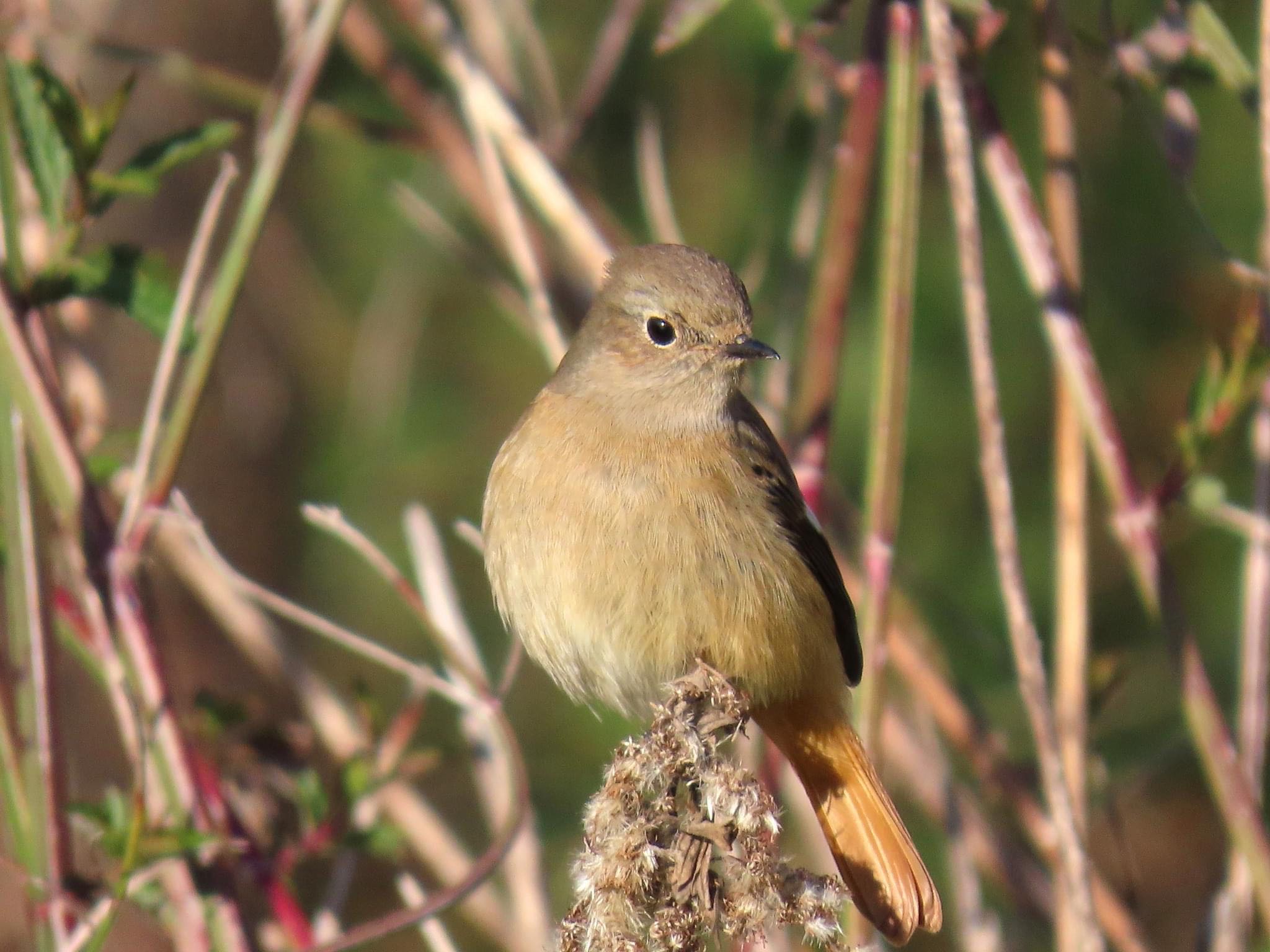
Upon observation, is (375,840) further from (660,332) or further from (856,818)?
(660,332)

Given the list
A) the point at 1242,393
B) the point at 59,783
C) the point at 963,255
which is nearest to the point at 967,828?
the point at 1242,393

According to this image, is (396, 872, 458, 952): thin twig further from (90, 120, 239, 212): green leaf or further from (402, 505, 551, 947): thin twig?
(90, 120, 239, 212): green leaf

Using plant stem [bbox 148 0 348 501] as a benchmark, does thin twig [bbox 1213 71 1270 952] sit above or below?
below

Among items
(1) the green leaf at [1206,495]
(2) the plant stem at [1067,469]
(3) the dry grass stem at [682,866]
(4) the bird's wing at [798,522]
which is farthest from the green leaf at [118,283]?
(1) the green leaf at [1206,495]

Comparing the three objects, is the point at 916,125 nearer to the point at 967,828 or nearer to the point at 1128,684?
the point at 967,828

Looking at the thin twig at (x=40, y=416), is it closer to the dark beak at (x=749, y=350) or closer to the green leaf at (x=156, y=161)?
the green leaf at (x=156, y=161)

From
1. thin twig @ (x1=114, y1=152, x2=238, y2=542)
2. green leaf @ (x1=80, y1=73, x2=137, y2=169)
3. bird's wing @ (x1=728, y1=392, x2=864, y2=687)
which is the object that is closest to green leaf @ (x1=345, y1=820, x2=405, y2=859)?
thin twig @ (x1=114, y1=152, x2=238, y2=542)
